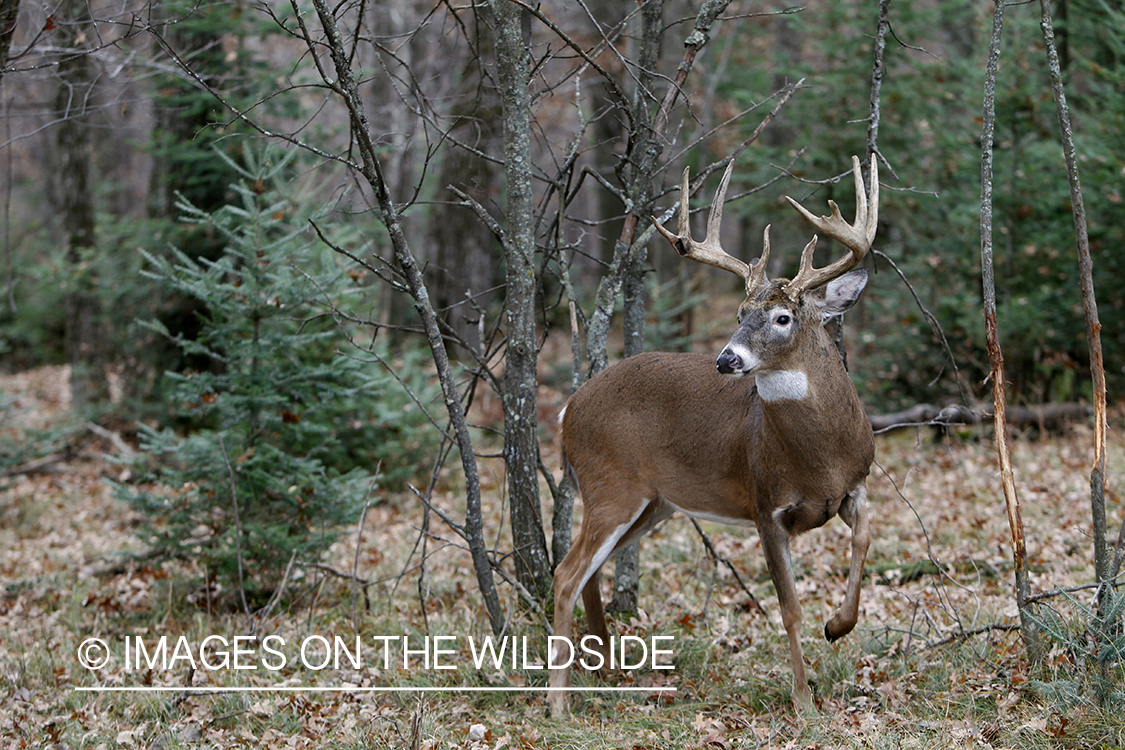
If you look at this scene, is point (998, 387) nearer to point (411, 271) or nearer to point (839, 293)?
point (839, 293)

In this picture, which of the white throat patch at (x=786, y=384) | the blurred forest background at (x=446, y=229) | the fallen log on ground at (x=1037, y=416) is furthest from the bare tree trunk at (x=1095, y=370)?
the fallen log on ground at (x=1037, y=416)

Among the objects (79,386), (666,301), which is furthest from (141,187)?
(666,301)

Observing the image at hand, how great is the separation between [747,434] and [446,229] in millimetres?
8995

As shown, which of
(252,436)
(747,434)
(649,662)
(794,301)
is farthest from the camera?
(252,436)

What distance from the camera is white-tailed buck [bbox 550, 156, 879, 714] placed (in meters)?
4.08

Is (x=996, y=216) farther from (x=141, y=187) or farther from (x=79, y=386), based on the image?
(x=141, y=187)

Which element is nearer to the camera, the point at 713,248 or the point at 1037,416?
the point at 713,248

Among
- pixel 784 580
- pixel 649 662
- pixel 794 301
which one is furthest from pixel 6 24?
pixel 784 580

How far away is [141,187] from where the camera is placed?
A: 2953 cm

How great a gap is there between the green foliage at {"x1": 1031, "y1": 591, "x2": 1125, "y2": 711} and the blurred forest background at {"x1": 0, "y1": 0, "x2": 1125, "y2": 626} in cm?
130

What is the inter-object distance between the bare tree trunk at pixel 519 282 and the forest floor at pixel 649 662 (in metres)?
0.57

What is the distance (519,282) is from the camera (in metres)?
5.02

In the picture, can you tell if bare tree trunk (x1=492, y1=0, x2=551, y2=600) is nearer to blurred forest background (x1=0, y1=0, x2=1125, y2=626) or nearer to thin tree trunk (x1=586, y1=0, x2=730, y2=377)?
blurred forest background (x1=0, y1=0, x2=1125, y2=626)

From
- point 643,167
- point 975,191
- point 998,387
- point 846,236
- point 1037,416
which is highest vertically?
point 975,191
